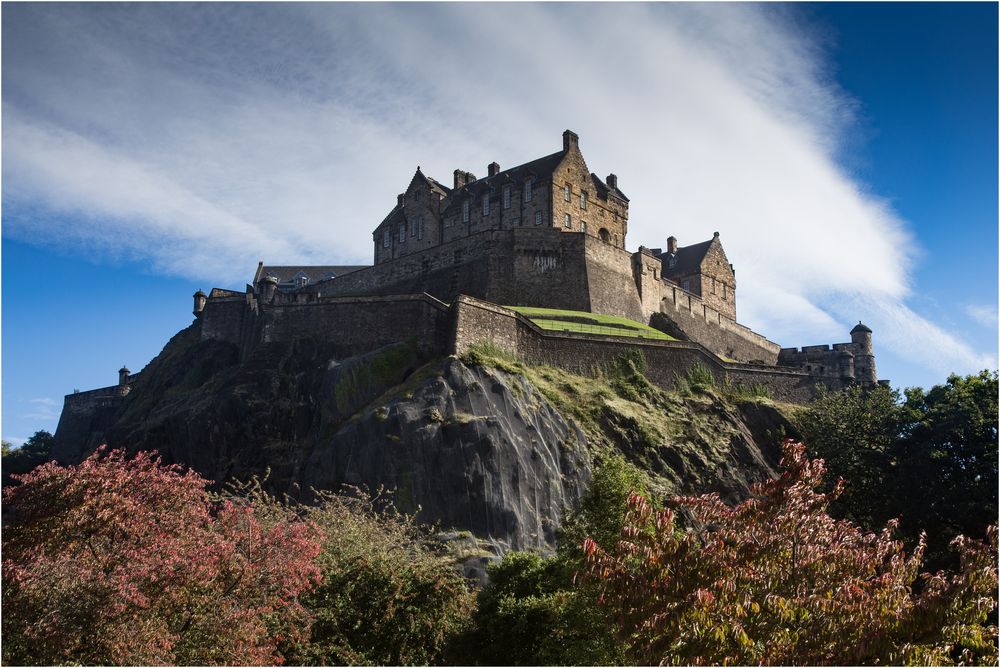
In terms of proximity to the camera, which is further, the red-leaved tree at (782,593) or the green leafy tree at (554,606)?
the green leafy tree at (554,606)

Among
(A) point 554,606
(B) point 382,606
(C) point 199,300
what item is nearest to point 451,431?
(B) point 382,606

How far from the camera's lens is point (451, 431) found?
130 feet

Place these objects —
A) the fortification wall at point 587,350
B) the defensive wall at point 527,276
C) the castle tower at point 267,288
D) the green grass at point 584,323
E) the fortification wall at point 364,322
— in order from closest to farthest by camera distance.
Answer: the fortification wall at point 587,350 < the fortification wall at point 364,322 < the green grass at point 584,323 < the castle tower at point 267,288 < the defensive wall at point 527,276

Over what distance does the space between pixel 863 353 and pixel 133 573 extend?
5651cm

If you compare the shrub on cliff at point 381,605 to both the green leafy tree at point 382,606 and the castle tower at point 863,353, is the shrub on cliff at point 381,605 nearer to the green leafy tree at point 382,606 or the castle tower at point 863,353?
the green leafy tree at point 382,606

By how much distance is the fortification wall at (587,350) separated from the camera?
156 ft

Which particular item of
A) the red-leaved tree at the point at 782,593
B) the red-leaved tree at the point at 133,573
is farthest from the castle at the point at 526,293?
the red-leaved tree at the point at 782,593

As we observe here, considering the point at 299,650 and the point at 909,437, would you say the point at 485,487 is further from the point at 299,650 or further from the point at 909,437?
the point at 909,437

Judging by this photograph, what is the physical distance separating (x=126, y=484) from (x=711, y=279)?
61.9 meters

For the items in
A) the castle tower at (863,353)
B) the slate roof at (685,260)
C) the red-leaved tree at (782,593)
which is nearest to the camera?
the red-leaved tree at (782,593)

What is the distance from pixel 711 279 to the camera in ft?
250

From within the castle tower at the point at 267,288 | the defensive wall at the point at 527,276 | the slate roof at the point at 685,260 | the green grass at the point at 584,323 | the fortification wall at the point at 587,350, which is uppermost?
the slate roof at the point at 685,260

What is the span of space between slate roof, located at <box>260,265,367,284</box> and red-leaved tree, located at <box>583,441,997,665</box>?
69.5 metres

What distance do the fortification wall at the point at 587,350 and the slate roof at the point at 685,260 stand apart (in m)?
21.2
